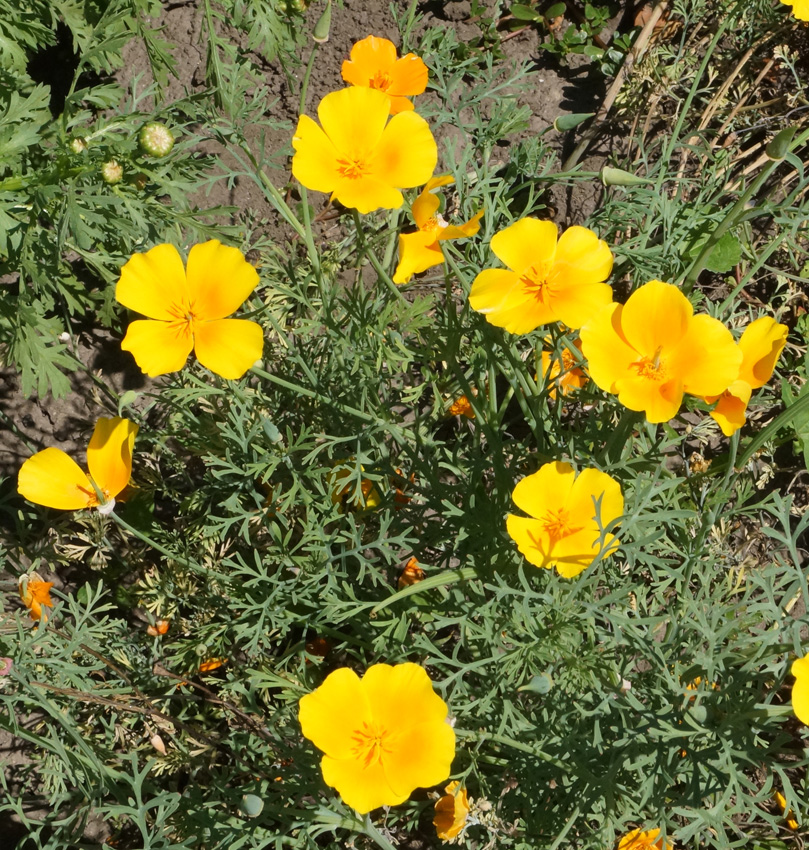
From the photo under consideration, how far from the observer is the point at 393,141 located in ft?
6.35

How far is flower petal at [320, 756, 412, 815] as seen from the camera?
152 cm

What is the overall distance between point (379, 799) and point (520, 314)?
3.46ft

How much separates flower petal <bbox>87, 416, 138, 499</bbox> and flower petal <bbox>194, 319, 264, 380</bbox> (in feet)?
1.22

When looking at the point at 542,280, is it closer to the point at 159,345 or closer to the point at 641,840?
the point at 159,345

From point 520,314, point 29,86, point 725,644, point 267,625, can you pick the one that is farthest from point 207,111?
point 725,644

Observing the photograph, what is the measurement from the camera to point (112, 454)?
6.70 ft

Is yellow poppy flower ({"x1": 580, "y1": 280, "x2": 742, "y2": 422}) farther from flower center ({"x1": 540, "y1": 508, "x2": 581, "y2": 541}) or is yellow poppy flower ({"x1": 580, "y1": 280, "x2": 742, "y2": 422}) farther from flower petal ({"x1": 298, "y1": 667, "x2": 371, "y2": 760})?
flower petal ({"x1": 298, "y1": 667, "x2": 371, "y2": 760})

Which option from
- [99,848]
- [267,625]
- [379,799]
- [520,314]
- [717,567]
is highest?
[520,314]

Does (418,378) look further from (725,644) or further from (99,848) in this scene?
(99,848)

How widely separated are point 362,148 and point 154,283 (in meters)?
0.62

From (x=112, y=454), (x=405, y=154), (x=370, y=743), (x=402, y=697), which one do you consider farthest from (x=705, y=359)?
(x=112, y=454)


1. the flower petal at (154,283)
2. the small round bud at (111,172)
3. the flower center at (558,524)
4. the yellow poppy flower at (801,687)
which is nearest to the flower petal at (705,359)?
the flower center at (558,524)

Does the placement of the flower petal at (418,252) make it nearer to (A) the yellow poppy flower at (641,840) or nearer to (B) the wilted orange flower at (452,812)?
(B) the wilted orange flower at (452,812)

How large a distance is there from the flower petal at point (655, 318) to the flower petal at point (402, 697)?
34.2 inches
